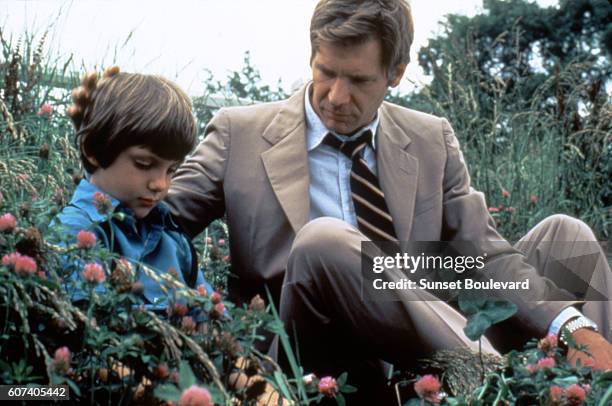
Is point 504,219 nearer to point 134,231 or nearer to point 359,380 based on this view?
point 359,380

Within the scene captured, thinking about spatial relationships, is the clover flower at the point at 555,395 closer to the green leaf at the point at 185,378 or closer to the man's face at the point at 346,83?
the green leaf at the point at 185,378

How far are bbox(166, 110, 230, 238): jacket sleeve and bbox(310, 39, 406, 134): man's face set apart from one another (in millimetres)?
364

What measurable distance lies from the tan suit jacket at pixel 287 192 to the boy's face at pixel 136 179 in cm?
45

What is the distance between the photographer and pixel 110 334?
166 centimetres

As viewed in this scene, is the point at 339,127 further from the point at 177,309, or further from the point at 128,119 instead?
the point at 177,309

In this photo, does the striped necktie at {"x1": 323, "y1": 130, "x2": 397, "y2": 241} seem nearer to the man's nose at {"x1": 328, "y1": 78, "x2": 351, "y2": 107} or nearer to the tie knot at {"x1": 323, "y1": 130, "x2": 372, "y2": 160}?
the tie knot at {"x1": 323, "y1": 130, "x2": 372, "y2": 160}

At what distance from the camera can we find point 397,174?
330 centimetres

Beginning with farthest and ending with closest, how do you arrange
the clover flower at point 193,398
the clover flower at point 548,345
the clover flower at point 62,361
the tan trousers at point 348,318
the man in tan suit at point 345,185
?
the man in tan suit at point 345,185
the tan trousers at point 348,318
the clover flower at point 548,345
the clover flower at point 62,361
the clover flower at point 193,398

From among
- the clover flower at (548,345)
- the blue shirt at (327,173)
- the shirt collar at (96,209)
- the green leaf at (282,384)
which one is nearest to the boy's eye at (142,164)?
the shirt collar at (96,209)

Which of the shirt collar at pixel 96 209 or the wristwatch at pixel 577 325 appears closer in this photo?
the shirt collar at pixel 96 209

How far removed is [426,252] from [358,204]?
30 centimetres

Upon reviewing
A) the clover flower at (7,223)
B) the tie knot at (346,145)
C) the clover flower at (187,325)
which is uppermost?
the clover flower at (7,223)

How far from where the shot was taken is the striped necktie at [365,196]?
316 centimetres

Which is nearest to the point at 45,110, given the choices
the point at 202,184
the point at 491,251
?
the point at 202,184
